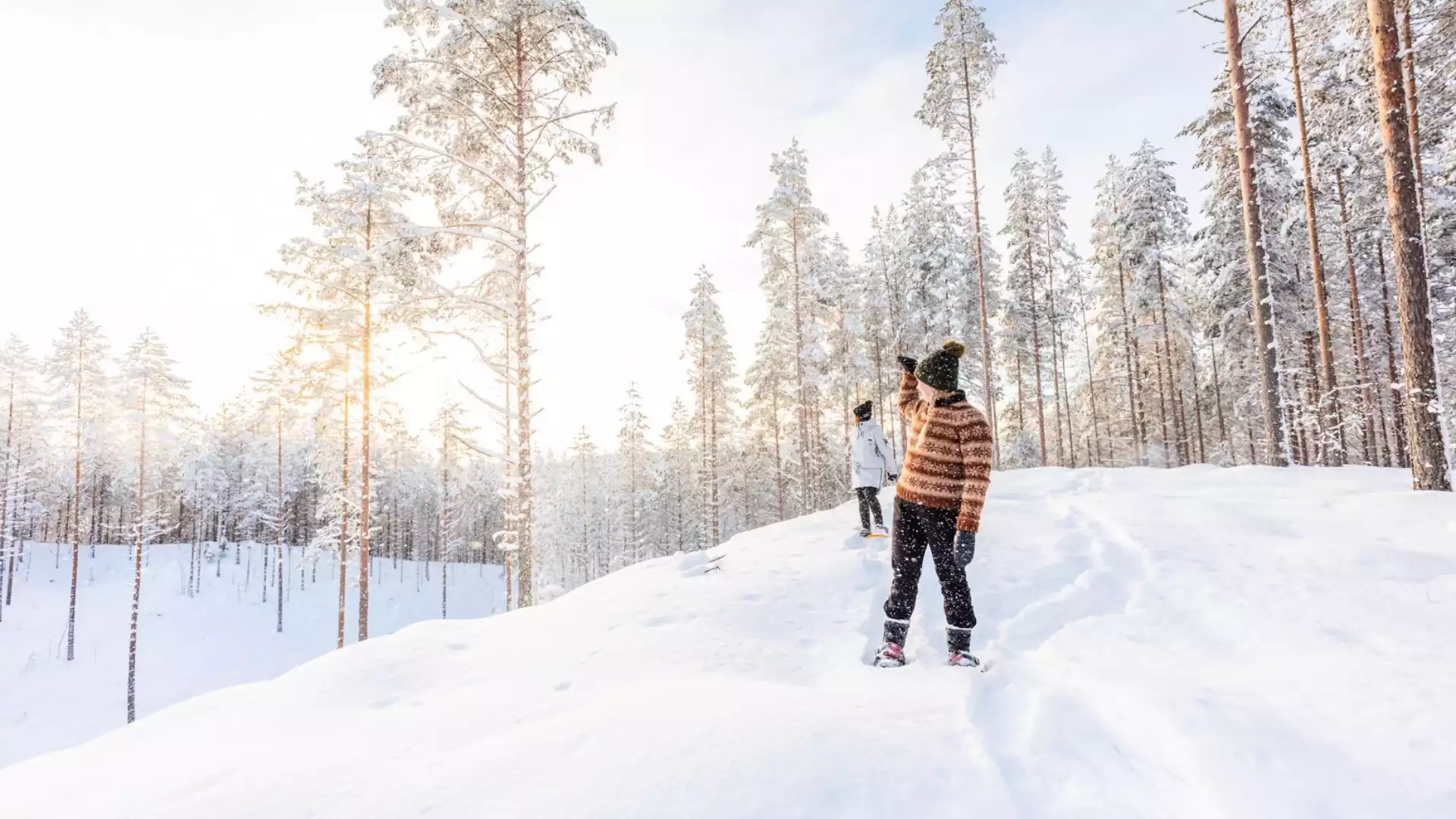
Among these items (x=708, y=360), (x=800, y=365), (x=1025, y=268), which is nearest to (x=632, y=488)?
(x=708, y=360)

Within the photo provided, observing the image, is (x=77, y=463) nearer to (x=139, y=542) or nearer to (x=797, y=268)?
(x=139, y=542)

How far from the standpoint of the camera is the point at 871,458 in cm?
795

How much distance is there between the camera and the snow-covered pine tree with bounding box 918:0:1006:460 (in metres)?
20.8

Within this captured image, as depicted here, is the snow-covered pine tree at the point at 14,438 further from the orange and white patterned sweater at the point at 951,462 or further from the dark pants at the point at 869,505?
the orange and white patterned sweater at the point at 951,462

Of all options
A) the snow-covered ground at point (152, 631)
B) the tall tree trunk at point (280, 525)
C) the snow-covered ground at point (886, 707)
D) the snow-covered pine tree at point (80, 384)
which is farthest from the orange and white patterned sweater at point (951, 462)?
the snow-covered pine tree at point (80, 384)

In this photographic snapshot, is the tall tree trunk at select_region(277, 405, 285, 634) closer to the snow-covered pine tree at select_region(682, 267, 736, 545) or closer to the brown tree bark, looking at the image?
the snow-covered pine tree at select_region(682, 267, 736, 545)

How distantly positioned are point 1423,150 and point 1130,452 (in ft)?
66.5

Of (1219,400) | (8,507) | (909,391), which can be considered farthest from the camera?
(1219,400)

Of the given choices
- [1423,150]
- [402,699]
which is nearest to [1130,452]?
[1423,150]

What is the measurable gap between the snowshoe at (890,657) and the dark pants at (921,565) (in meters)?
0.06

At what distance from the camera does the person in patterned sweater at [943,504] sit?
4.14 meters

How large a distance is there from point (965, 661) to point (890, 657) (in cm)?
48

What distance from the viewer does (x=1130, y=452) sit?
32.6 meters

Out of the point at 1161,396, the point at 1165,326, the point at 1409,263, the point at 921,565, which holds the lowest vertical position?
the point at 921,565
